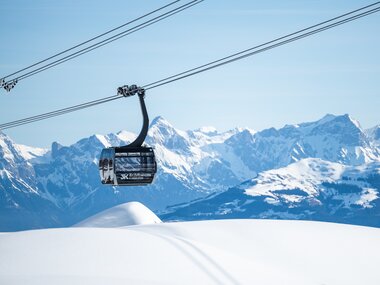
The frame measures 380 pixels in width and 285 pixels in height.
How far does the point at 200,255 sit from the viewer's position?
3083 inches

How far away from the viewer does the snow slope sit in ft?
214

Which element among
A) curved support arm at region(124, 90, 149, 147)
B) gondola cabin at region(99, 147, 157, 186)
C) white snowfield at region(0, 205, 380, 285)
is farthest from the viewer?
white snowfield at region(0, 205, 380, 285)

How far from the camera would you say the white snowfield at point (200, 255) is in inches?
2571

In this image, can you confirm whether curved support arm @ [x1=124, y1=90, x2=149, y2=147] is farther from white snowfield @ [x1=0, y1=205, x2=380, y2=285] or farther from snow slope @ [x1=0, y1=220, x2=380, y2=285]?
white snowfield @ [x1=0, y1=205, x2=380, y2=285]

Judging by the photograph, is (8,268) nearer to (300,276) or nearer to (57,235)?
(57,235)

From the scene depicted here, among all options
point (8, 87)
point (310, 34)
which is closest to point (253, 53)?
point (310, 34)

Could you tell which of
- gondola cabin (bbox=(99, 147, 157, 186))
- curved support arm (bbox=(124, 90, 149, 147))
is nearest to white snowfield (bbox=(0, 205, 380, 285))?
gondola cabin (bbox=(99, 147, 157, 186))

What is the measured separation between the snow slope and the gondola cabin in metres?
20.0

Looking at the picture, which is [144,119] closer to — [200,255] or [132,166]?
[132,166]

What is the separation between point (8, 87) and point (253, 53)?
25.6 metres

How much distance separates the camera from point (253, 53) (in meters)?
35.0

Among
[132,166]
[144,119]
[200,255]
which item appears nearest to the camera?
[144,119]

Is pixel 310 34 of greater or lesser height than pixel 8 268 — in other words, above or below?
above

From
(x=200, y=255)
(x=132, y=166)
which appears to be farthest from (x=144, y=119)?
(x=200, y=255)
